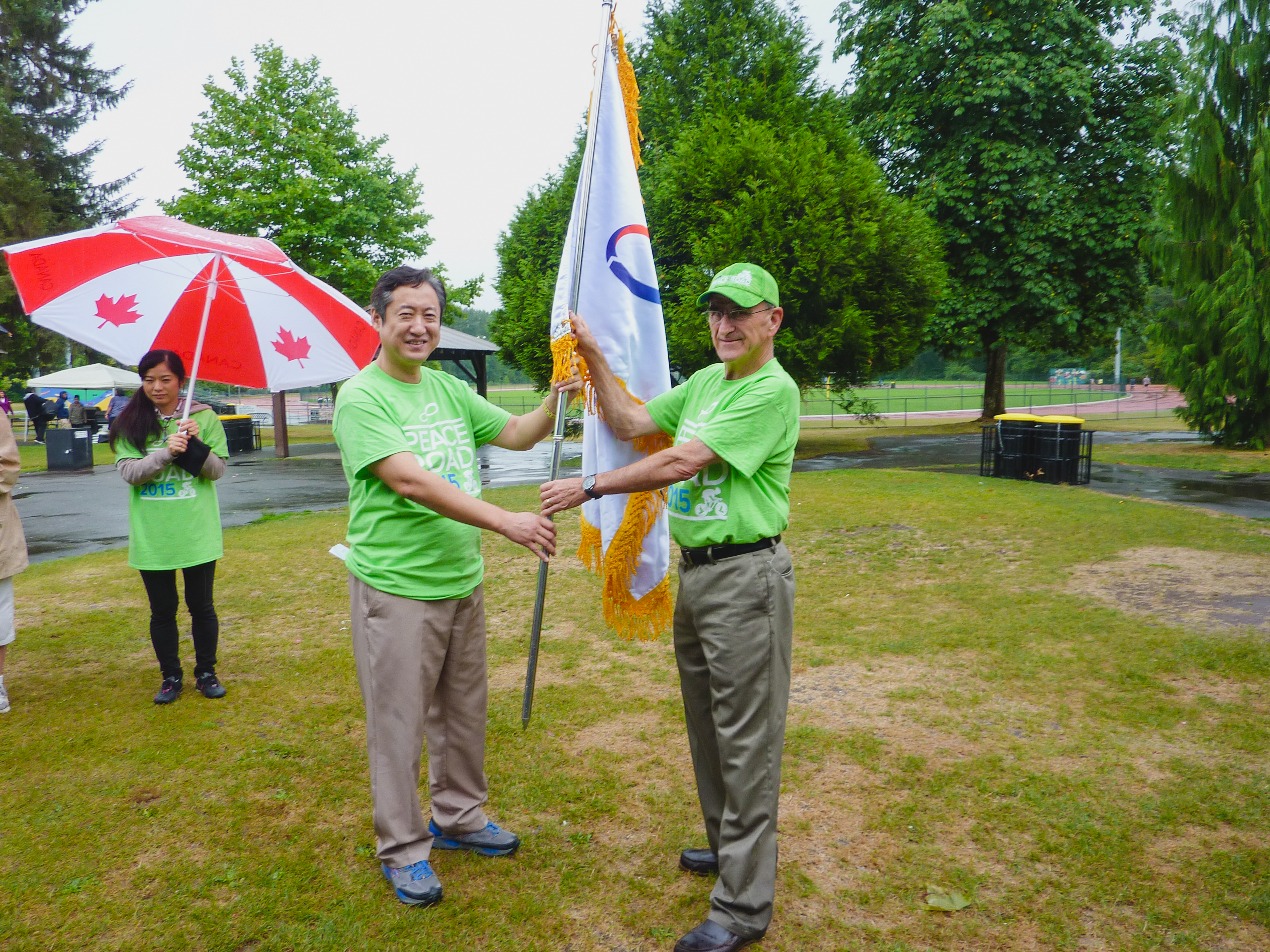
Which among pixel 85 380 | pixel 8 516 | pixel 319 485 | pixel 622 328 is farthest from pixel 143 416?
pixel 85 380

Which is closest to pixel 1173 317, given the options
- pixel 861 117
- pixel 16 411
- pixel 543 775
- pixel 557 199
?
pixel 861 117

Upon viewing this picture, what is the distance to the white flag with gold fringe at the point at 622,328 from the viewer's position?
342 centimetres

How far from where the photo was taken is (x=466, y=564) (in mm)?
3129

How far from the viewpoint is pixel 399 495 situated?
299 cm

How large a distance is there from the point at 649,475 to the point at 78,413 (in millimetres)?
31620

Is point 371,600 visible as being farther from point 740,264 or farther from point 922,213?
point 922,213

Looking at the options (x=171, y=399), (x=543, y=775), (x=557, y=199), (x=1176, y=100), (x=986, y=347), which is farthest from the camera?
(x=986, y=347)

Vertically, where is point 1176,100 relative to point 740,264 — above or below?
above

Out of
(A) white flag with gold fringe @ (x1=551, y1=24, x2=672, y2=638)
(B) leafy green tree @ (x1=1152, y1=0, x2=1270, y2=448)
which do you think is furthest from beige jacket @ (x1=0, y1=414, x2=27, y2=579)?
(B) leafy green tree @ (x1=1152, y1=0, x2=1270, y2=448)

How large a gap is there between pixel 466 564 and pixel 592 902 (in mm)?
1273

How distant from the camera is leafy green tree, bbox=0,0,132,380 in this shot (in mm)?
29531

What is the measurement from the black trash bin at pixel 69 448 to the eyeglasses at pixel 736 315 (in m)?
19.5

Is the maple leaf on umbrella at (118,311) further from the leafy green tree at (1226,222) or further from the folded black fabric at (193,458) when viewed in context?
the leafy green tree at (1226,222)

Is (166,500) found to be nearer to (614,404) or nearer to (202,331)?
(202,331)
